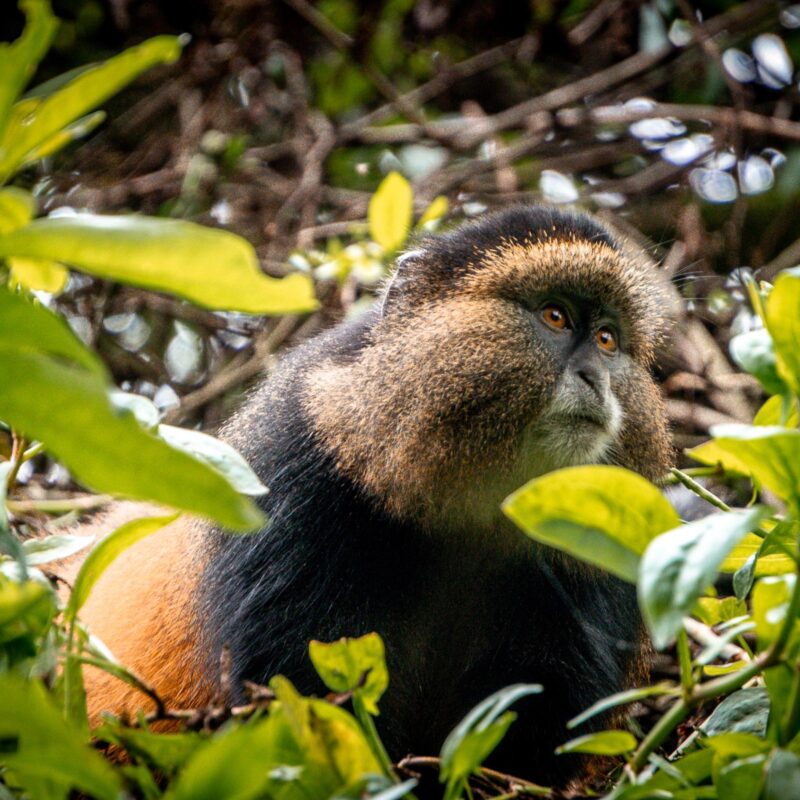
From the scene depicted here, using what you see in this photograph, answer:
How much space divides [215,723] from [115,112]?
5.00 m

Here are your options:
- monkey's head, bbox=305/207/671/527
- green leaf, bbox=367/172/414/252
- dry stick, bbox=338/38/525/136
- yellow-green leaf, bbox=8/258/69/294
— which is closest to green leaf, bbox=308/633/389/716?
yellow-green leaf, bbox=8/258/69/294

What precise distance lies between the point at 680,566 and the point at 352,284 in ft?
12.0

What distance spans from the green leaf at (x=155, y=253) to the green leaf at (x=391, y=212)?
2.62 meters

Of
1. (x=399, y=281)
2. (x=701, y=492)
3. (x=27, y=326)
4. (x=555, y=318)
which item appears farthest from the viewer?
(x=399, y=281)

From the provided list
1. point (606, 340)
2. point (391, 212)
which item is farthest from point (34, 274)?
point (391, 212)

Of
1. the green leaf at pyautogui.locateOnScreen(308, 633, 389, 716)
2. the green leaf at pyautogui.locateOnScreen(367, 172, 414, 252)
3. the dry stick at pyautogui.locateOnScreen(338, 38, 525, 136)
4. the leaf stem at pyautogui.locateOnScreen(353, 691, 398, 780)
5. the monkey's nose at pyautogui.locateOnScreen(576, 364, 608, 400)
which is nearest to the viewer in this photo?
the leaf stem at pyautogui.locateOnScreen(353, 691, 398, 780)

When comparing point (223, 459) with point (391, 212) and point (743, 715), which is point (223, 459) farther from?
point (391, 212)

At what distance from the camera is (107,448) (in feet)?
3.73

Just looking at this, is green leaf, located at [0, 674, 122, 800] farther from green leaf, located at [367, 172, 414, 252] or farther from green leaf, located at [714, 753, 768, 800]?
green leaf, located at [367, 172, 414, 252]

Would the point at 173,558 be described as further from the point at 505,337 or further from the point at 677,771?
the point at 677,771

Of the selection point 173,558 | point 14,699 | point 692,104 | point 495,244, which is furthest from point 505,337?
point 692,104

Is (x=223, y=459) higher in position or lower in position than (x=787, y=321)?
lower

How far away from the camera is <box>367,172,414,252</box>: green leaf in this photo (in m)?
3.78

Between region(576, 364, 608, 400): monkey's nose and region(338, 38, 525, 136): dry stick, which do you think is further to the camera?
region(338, 38, 525, 136): dry stick
